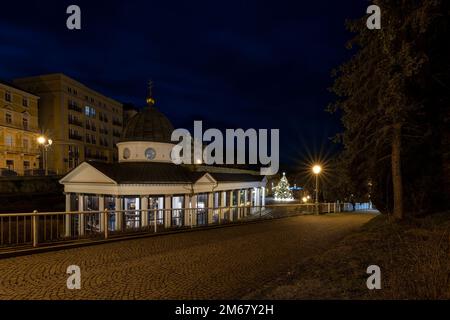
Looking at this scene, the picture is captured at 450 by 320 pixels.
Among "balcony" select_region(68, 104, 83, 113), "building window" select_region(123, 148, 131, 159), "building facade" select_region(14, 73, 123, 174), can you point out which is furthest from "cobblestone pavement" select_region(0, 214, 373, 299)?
"balcony" select_region(68, 104, 83, 113)

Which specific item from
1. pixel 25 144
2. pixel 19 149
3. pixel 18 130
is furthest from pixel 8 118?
pixel 19 149

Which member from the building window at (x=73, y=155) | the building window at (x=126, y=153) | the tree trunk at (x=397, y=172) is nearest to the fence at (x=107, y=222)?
the building window at (x=126, y=153)

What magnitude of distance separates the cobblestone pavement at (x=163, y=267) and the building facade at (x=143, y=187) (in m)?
7.14

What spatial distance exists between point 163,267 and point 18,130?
160 feet

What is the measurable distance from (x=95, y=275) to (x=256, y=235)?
6.89 meters

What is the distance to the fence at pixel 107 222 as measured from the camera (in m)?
9.36

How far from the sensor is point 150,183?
21.6 m

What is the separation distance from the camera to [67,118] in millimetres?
53562

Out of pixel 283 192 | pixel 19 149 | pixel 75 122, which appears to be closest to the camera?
pixel 19 149

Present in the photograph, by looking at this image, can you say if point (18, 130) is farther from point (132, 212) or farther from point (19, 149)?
point (132, 212)

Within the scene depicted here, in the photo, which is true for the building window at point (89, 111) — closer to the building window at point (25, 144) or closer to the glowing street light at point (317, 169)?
the building window at point (25, 144)

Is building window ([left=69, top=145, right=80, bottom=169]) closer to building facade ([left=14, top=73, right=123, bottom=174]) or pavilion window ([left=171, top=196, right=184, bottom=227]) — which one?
building facade ([left=14, top=73, right=123, bottom=174])

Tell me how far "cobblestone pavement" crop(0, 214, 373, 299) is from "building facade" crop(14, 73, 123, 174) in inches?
1821

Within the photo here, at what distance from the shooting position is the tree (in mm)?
9570
